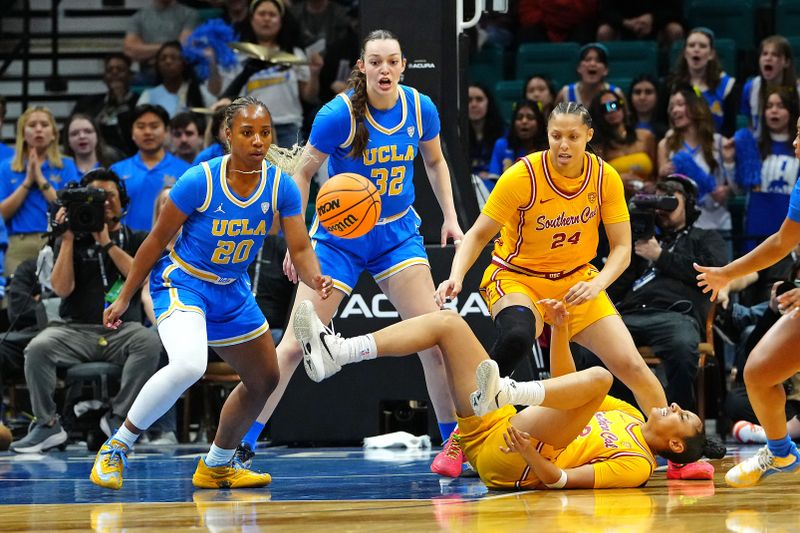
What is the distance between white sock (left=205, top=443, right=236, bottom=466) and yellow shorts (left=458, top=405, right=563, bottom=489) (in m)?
1.16

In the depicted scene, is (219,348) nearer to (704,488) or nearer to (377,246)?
(377,246)

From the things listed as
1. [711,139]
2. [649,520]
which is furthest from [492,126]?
[649,520]

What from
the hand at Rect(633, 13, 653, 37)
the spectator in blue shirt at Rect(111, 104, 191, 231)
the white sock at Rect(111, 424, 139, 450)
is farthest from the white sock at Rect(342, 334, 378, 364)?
the hand at Rect(633, 13, 653, 37)

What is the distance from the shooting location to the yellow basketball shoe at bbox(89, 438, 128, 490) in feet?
19.7

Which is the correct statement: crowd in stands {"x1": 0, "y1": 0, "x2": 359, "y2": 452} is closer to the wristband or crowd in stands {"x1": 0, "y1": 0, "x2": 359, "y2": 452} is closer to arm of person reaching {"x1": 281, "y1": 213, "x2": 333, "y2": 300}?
arm of person reaching {"x1": 281, "y1": 213, "x2": 333, "y2": 300}

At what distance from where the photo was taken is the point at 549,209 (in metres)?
6.38

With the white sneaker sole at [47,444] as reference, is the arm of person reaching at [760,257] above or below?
above

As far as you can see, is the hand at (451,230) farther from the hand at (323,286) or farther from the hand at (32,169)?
the hand at (32,169)

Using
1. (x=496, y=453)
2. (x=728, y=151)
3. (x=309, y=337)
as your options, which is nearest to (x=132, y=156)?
(x=728, y=151)

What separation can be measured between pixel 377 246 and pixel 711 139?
426cm

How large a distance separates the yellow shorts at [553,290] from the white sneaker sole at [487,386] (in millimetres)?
791

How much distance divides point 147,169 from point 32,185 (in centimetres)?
92

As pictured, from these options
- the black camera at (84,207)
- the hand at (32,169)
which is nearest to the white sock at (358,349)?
the black camera at (84,207)

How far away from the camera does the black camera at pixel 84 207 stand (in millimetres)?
8805
